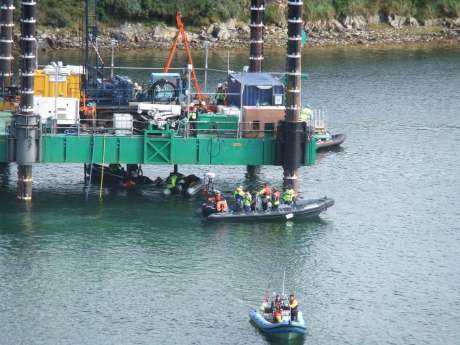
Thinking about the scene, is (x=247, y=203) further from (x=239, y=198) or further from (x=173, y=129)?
(x=173, y=129)

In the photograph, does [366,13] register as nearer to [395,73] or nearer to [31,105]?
[395,73]

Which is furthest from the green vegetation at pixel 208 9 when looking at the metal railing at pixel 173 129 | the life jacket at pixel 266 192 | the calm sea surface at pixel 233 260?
the life jacket at pixel 266 192

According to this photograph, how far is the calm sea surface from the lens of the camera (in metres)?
73.9

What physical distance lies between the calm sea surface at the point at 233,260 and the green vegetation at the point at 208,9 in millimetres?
59894

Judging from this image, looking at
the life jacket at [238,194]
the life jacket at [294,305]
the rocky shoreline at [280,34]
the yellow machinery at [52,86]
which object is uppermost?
the rocky shoreline at [280,34]

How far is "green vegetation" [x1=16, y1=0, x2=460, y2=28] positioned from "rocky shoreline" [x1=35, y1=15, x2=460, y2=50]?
3.40 feet

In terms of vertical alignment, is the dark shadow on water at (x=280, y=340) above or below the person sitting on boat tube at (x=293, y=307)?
below

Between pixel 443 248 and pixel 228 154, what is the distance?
1419 centimetres

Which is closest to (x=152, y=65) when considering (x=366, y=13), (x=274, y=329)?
(x=366, y=13)

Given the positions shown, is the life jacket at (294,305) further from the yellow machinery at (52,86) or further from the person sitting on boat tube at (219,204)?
the yellow machinery at (52,86)

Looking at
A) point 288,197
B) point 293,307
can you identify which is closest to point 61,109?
point 288,197

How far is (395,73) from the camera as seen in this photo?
512ft

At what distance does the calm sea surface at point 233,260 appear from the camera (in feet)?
242

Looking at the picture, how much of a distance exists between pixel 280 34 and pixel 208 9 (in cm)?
856
